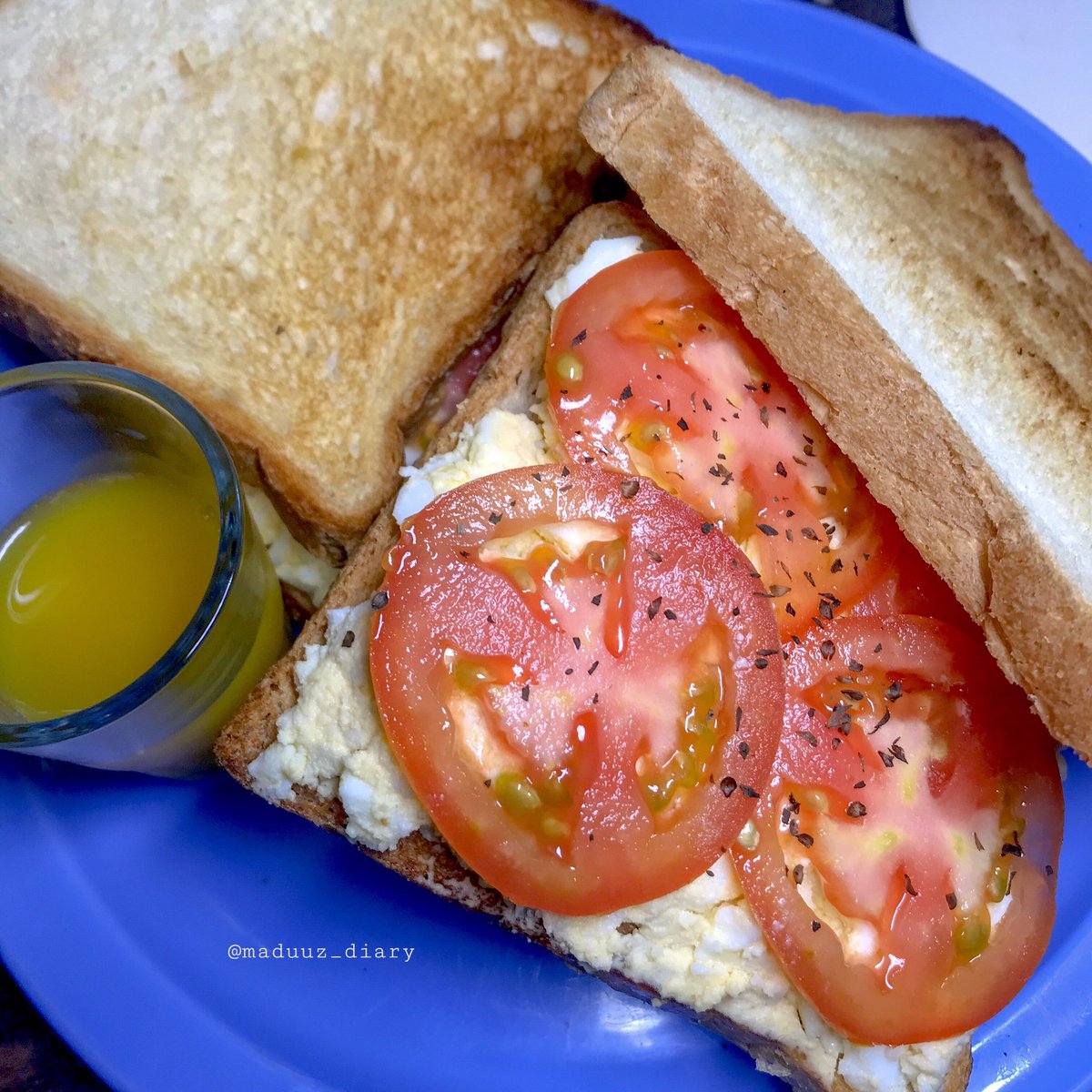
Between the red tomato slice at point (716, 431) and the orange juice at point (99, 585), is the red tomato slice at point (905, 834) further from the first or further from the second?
the orange juice at point (99, 585)

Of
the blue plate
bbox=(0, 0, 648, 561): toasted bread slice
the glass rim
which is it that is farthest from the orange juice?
the blue plate

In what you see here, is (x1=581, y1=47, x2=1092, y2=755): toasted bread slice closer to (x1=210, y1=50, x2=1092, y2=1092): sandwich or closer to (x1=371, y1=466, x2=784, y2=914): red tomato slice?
Answer: (x1=210, y1=50, x2=1092, y2=1092): sandwich

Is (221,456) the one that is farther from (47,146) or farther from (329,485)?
(47,146)

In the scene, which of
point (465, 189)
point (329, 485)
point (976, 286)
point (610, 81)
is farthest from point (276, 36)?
point (976, 286)

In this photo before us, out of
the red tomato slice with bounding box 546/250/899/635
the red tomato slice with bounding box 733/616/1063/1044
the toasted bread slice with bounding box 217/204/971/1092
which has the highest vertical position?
the red tomato slice with bounding box 546/250/899/635

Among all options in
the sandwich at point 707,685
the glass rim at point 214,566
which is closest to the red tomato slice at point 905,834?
the sandwich at point 707,685

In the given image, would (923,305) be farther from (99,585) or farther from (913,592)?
(99,585)

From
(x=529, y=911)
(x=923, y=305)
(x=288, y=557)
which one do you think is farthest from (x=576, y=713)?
(x=923, y=305)
